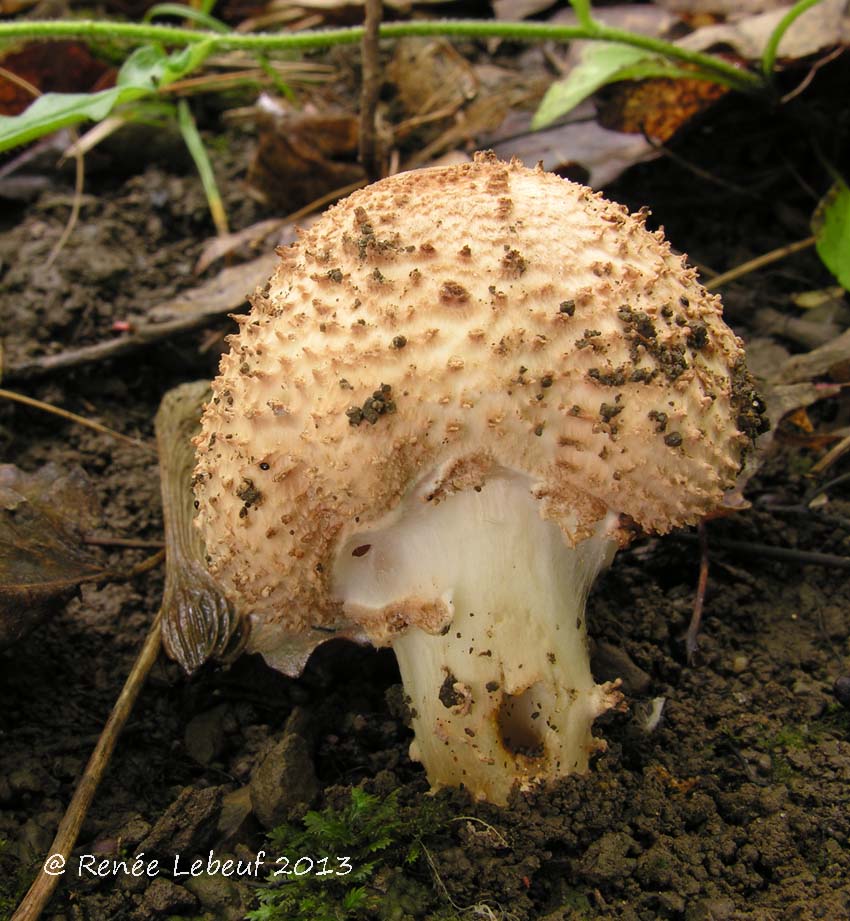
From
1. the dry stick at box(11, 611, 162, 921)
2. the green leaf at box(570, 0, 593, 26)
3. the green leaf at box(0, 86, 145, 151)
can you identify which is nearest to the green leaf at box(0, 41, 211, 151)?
the green leaf at box(0, 86, 145, 151)

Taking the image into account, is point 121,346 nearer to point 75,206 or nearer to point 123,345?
point 123,345

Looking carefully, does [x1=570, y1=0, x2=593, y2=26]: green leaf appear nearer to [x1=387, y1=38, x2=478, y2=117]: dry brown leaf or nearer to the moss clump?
[x1=387, y1=38, x2=478, y2=117]: dry brown leaf

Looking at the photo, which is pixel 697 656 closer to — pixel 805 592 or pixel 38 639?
pixel 805 592

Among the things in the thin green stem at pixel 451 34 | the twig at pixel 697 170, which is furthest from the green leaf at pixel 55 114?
the twig at pixel 697 170

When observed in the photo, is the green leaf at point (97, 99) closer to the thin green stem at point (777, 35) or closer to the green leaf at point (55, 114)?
the green leaf at point (55, 114)

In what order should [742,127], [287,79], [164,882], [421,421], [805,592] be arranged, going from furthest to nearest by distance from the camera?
[287,79], [742,127], [805,592], [164,882], [421,421]

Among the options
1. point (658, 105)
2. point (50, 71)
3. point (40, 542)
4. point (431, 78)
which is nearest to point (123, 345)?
point (40, 542)

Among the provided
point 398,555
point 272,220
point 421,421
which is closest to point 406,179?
point 421,421
